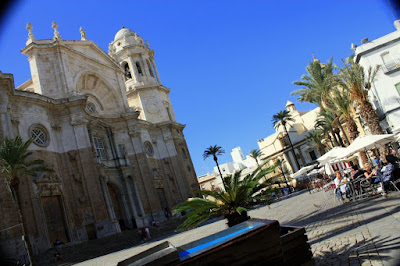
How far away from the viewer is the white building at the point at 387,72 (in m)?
31.9

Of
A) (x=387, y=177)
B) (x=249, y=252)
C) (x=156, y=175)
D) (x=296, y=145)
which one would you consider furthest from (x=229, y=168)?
(x=249, y=252)

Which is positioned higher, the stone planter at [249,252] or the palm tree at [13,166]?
the palm tree at [13,166]

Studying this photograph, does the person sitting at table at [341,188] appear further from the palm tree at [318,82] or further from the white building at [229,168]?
the white building at [229,168]

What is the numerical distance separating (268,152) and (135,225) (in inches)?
1774

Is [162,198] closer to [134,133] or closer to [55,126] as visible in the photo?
[134,133]

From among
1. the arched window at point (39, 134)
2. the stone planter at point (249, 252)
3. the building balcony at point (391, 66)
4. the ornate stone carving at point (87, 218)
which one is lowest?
the stone planter at point (249, 252)

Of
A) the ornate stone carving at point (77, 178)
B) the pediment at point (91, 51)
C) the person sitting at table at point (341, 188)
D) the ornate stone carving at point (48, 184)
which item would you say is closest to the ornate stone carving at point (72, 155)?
the ornate stone carving at point (77, 178)

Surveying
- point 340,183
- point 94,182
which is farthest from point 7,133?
point 340,183

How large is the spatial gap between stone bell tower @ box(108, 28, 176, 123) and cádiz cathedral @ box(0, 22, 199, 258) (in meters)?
0.14

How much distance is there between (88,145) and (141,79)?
19.3 metres

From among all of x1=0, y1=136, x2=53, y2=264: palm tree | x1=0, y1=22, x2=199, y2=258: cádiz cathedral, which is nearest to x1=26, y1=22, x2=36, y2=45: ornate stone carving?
x1=0, y1=22, x2=199, y2=258: cádiz cathedral

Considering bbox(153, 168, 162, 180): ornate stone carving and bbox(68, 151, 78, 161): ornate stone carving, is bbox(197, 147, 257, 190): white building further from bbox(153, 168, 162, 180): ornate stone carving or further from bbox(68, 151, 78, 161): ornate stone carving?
bbox(68, 151, 78, 161): ornate stone carving

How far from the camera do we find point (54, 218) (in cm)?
2269

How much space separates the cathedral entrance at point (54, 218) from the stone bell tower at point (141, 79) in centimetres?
2019
